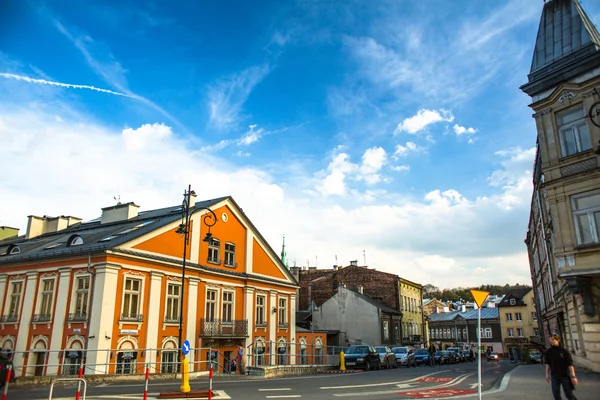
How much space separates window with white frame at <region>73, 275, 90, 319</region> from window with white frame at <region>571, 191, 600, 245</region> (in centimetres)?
2209

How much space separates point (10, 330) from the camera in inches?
970

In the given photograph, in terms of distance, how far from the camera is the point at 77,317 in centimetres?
2236

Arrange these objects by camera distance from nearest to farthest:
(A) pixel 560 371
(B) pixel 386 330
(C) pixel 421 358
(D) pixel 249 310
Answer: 1. (A) pixel 560 371
2. (D) pixel 249 310
3. (C) pixel 421 358
4. (B) pixel 386 330

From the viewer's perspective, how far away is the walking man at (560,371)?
31.9 ft

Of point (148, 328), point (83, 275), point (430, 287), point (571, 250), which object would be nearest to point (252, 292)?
point (148, 328)

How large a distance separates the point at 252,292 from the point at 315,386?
1653 centimetres

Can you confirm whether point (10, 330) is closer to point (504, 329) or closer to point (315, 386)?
point (315, 386)

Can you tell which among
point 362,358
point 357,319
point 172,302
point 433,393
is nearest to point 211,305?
point 172,302

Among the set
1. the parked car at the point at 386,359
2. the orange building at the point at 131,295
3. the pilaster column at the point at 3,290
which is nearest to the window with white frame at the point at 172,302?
the orange building at the point at 131,295

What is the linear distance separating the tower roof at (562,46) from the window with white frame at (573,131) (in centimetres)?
144

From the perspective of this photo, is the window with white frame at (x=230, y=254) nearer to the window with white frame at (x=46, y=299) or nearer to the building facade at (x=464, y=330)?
the window with white frame at (x=46, y=299)

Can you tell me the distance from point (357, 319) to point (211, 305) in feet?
88.5

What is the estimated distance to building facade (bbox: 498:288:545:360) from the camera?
73.5 metres

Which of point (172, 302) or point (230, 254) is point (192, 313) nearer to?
point (172, 302)
